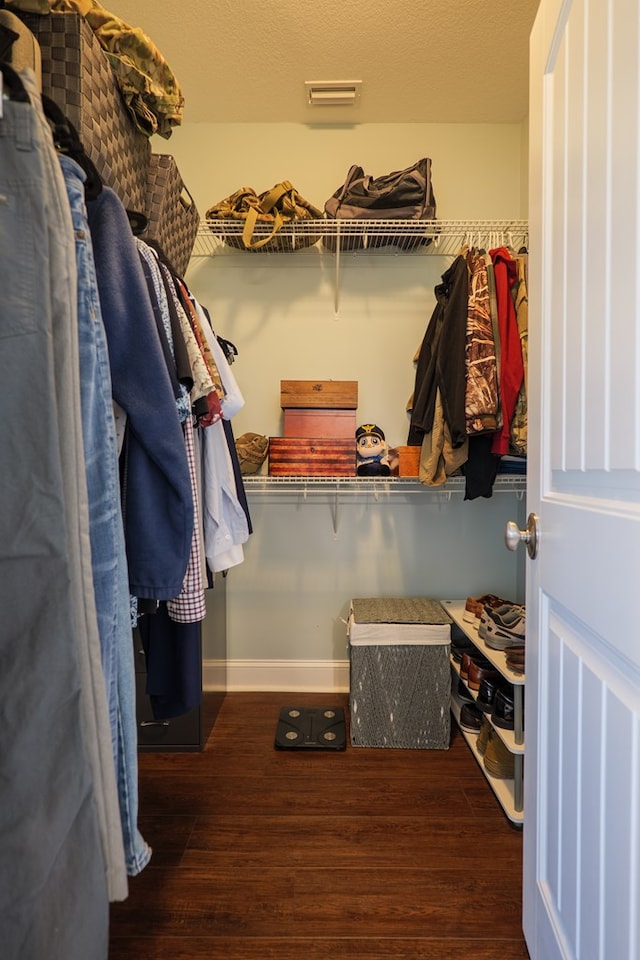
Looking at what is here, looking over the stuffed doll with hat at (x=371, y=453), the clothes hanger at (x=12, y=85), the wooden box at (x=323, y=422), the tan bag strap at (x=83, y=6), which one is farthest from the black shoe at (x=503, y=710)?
the tan bag strap at (x=83, y=6)

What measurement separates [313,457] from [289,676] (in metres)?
1.04

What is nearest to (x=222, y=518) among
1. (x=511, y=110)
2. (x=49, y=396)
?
(x=49, y=396)

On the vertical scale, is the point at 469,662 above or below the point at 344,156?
below

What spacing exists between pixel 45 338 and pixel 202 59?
1.95 meters

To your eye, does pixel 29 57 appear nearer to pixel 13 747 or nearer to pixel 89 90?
pixel 89 90

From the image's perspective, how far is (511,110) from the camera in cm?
210

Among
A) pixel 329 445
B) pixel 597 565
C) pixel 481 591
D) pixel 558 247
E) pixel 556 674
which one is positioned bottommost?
pixel 481 591

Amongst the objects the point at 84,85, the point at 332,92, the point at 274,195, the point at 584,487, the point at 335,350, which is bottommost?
the point at 584,487

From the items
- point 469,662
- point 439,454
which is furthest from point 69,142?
point 469,662

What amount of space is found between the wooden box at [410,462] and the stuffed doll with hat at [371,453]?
9cm

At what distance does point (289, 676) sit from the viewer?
2.28 m

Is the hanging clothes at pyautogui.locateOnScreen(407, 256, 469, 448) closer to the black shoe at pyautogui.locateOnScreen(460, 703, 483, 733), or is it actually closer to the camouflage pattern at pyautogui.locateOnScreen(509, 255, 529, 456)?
the camouflage pattern at pyautogui.locateOnScreen(509, 255, 529, 456)

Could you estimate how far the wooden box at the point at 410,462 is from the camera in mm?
1980

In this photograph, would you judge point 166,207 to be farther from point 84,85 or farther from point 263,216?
point 263,216
